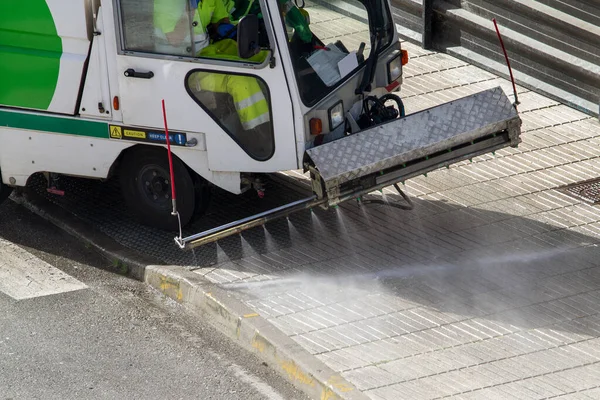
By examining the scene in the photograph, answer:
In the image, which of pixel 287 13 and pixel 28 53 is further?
pixel 28 53

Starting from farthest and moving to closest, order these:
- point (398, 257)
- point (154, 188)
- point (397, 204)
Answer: point (397, 204) < point (154, 188) < point (398, 257)

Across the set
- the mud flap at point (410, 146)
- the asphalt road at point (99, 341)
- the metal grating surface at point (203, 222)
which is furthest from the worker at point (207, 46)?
the asphalt road at point (99, 341)

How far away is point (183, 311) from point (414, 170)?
1843 millimetres

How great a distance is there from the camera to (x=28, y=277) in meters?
8.46

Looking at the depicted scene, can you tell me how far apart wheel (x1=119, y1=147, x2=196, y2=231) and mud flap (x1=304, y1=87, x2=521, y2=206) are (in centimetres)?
101

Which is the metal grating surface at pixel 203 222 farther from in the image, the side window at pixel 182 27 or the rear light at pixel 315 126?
the side window at pixel 182 27

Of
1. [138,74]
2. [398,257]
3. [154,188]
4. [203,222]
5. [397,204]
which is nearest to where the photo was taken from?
A: [138,74]

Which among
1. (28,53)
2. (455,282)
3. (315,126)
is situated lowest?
(455,282)

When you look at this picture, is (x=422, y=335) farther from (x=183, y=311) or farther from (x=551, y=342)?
(x=183, y=311)

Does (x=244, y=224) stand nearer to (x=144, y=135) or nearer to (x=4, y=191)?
(x=144, y=135)

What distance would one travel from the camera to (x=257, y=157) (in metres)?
8.15

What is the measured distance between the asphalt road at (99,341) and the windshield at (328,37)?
5.93ft

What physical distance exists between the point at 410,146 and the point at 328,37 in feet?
3.36

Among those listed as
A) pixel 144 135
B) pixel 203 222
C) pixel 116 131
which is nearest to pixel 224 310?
pixel 203 222
